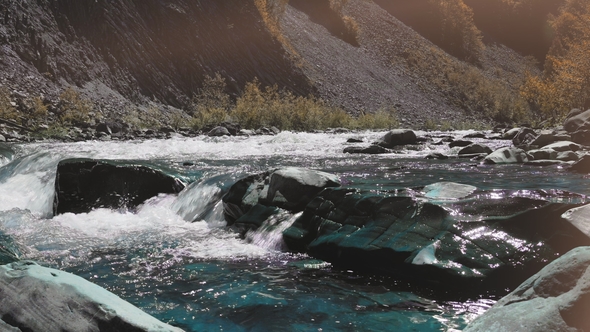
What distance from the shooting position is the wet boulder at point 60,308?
309 cm

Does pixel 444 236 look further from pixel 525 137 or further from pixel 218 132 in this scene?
pixel 218 132

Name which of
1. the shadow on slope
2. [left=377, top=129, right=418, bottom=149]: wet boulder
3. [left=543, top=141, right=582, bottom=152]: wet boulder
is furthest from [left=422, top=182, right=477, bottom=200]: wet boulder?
the shadow on slope

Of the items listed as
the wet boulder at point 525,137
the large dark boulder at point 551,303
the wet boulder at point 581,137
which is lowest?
the wet boulder at point 525,137

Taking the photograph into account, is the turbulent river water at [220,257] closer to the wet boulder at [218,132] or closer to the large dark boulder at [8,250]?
the large dark boulder at [8,250]

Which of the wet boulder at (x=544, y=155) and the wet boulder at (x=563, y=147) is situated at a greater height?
the wet boulder at (x=563, y=147)

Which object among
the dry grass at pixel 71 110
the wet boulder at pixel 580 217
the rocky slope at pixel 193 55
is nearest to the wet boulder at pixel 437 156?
the wet boulder at pixel 580 217

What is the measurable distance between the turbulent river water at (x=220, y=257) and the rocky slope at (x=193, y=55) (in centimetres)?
2220

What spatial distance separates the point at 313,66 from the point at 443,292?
5391 cm

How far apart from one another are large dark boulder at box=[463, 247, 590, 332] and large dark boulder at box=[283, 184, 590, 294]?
1.19 meters

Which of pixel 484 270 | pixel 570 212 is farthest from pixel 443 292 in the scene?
pixel 570 212

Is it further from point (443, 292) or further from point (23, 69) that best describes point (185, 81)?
point (443, 292)

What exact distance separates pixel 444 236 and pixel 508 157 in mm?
7382

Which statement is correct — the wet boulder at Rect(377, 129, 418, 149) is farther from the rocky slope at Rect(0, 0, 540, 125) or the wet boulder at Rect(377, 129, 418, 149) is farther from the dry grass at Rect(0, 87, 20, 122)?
the rocky slope at Rect(0, 0, 540, 125)

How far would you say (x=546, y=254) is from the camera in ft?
15.5
